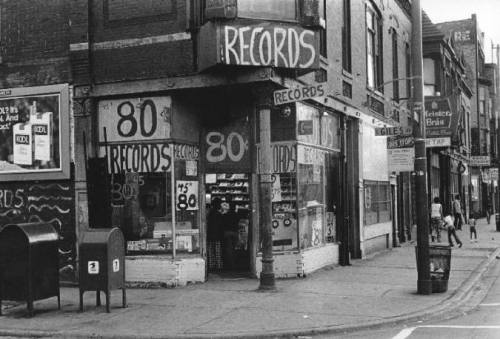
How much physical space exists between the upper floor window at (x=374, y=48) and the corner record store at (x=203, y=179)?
595 cm

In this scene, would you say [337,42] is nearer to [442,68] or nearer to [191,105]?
[191,105]

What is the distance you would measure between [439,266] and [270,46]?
16.5ft

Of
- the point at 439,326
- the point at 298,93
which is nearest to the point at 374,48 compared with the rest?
the point at 298,93

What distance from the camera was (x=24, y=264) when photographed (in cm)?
941

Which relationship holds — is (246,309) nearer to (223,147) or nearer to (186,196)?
(186,196)

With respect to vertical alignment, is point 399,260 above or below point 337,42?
below

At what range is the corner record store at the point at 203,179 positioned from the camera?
1222 cm

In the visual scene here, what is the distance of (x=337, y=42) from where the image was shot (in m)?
16.2

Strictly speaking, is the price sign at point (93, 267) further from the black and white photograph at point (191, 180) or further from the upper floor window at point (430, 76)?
the upper floor window at point (430, 76)

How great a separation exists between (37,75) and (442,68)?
22.2 m

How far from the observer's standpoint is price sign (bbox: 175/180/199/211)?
486 inches

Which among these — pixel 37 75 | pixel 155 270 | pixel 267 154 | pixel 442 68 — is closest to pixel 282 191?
pixel 267 154

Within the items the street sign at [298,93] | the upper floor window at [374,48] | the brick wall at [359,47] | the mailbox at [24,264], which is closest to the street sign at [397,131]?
the street sign at [298,93]

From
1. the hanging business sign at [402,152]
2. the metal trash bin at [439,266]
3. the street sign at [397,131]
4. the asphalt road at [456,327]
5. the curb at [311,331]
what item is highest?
the street sign at [397,131]
